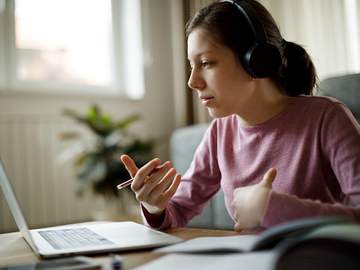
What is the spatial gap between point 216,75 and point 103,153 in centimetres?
175

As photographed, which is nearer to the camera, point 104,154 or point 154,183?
point 154,183

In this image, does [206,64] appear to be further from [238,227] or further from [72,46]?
[72,46]

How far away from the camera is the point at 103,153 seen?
2643mm

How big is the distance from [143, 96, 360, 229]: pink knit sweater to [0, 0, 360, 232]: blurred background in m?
1.48

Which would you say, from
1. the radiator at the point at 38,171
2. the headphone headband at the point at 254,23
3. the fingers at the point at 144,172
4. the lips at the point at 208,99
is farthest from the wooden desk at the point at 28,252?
the radiator at the point at 38,171

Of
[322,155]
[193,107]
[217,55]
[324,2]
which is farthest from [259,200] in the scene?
[193,107]

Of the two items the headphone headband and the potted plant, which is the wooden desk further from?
the potted plant

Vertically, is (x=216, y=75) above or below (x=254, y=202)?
above

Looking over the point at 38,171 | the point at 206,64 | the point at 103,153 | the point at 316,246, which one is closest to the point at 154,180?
the point at 206,64

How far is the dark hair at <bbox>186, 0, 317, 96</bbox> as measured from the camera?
98 centimetres

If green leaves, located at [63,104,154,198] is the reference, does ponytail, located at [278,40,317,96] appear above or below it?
above

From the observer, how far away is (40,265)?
564 millimetres

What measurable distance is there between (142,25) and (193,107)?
703 millimetres

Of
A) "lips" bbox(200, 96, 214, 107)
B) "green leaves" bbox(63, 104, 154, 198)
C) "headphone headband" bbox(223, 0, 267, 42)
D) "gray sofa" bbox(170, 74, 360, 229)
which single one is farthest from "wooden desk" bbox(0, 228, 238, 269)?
"green leaves" bbox(63, 104, 154, 198)
